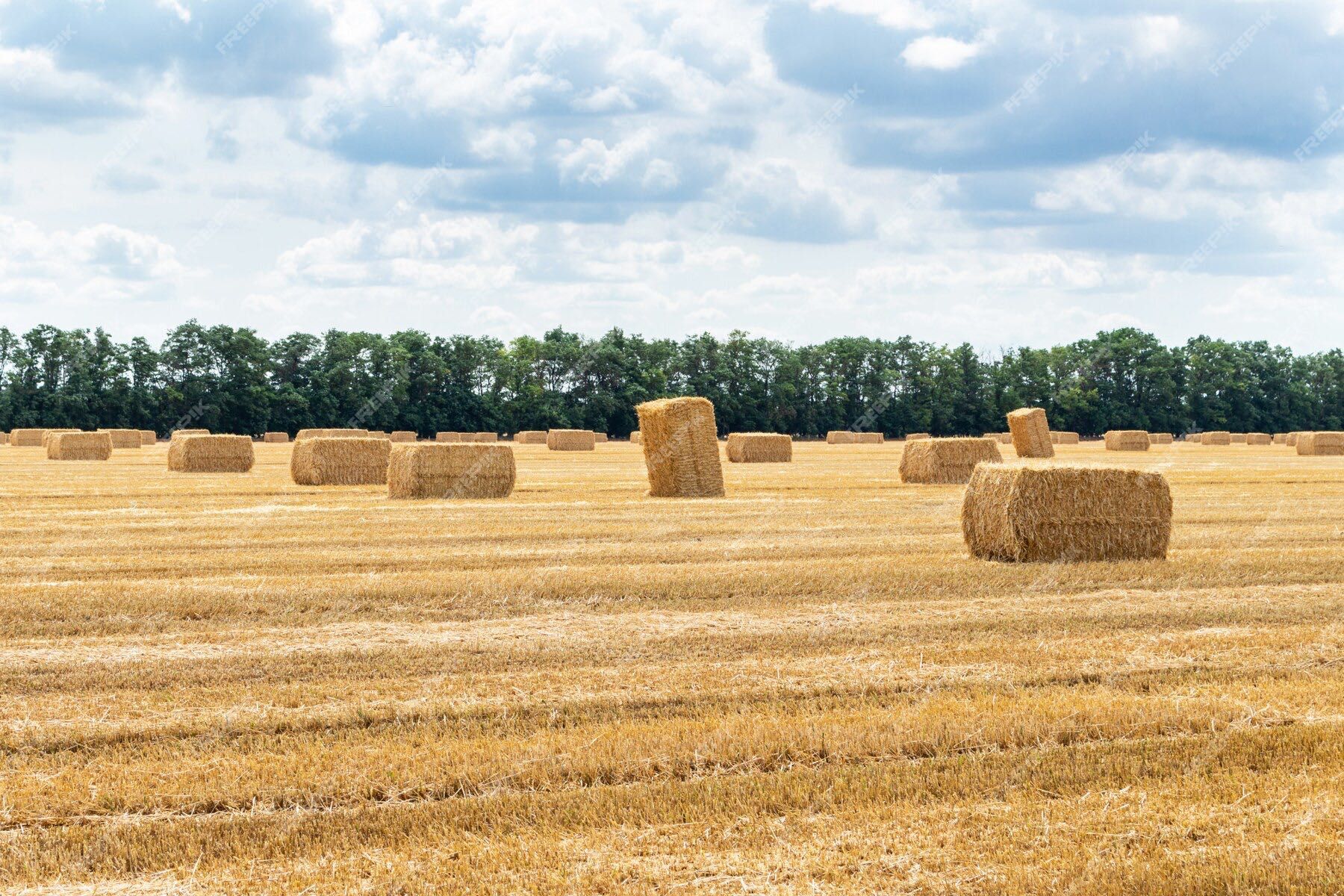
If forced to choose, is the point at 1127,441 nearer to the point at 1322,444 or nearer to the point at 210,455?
the point at 1322,444

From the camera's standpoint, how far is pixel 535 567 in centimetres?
1414

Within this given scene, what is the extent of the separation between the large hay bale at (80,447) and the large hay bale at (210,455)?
10.7 meters

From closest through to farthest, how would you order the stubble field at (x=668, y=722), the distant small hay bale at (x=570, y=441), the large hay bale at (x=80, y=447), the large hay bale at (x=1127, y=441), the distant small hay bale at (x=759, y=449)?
the stubble field at (x=668, y=722) → the large hay bale at (x=80, y=447) → the distant small hay bale at (x=759, y=449) → the distant small hay bale at (x=570, y=441) → the large hay bale at (x=1127, y=441)

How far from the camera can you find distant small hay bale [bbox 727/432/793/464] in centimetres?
4503

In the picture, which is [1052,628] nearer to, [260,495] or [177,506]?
[177,506]

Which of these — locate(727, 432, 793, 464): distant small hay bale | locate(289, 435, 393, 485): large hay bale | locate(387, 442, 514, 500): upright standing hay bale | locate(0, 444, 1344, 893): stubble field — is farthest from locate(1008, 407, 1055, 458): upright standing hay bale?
locate(0, 444, 1344, 893): stubble field

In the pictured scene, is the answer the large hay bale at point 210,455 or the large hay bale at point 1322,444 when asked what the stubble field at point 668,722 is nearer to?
the large hay bale at point 210,455

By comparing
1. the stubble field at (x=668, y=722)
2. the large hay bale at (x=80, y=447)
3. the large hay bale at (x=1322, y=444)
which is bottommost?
the stubble field at (x=668, y=722)

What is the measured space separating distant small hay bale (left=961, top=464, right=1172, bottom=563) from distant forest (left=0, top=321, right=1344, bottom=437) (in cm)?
7559

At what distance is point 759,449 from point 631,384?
53.0 meters

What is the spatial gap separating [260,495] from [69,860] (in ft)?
67.8

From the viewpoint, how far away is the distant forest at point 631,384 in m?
87.1

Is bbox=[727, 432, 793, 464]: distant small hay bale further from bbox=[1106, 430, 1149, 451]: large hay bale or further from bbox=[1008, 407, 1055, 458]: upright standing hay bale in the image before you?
bbox=[1106, 430, 1149, 451]: large hay bale

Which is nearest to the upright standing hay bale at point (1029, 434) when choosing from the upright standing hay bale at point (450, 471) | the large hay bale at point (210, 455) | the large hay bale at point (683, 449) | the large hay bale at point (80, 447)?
the large hay bale at point (683, 449)
